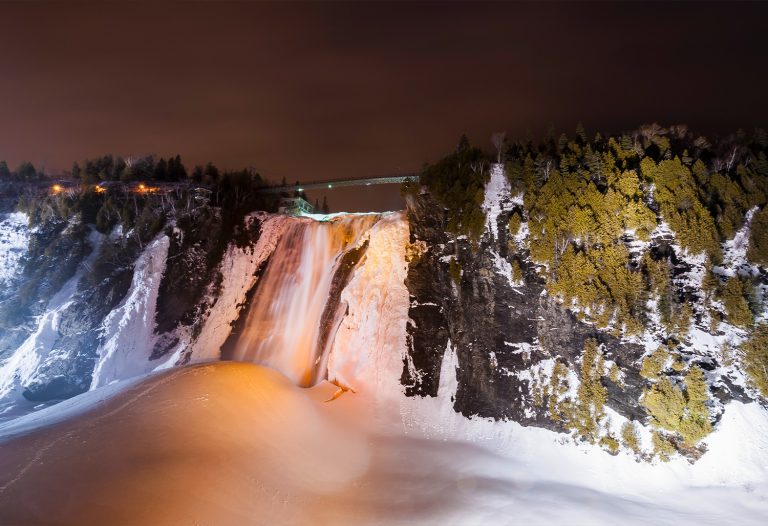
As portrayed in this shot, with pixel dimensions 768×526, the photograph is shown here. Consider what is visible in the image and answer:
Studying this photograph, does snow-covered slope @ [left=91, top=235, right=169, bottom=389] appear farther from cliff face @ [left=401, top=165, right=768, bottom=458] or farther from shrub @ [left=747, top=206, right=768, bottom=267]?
shrub @ [left=747, top=206, right=768, bottom=267]

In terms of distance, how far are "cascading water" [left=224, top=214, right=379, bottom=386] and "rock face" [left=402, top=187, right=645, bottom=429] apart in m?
6.71

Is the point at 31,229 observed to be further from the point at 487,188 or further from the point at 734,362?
the point at 734,362

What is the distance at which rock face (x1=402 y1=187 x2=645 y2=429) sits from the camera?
2358cm

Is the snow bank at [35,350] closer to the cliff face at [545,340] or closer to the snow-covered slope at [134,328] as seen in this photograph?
the snow-covered slope at [134,328]

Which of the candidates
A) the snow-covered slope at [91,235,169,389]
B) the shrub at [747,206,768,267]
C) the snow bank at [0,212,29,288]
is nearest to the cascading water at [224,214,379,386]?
the snow-covered slope at [91,235,169,389]

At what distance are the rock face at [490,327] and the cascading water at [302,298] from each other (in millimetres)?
6706

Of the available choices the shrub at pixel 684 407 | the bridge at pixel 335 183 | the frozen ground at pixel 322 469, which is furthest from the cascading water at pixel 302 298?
the shrub at pixel 684 407

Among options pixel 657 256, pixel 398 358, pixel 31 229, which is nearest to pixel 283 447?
pixel 398 358

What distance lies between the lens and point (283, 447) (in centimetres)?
2128

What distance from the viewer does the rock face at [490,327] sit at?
77.4 ft

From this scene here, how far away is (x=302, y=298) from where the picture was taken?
117ft

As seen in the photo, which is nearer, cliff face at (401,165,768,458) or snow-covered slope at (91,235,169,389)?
cliff face at (401,165,768,458)

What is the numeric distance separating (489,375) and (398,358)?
619cm

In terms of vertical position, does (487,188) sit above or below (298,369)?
above
